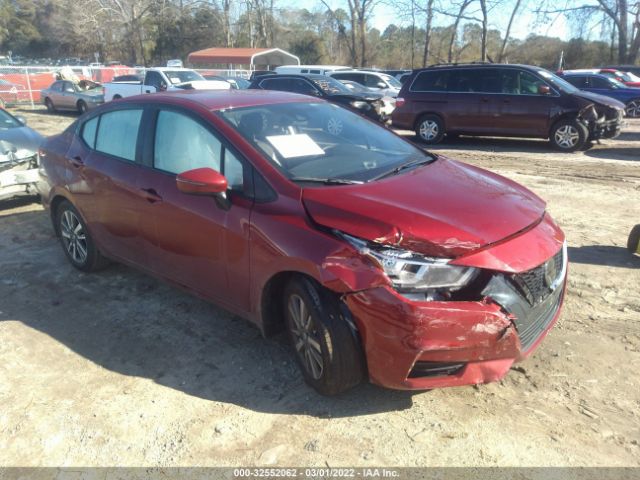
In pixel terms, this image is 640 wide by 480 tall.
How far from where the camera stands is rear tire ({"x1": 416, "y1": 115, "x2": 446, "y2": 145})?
1298 centimetres

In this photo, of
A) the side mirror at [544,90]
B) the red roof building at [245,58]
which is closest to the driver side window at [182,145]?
the side mirror at [544,90]

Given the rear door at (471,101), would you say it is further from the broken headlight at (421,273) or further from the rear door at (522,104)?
the broken headlight at (421,273)

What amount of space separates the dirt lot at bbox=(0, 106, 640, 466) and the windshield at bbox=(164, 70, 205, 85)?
603 inches

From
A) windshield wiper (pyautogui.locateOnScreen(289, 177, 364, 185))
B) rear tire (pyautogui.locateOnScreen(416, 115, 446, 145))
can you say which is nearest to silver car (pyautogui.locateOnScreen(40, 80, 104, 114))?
rear tire (pyautogui.locateOnScreen(416, 115, 446, 145))

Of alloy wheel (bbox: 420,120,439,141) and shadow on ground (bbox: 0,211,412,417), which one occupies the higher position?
alloy wheel (bbox: 420,120,439,141)

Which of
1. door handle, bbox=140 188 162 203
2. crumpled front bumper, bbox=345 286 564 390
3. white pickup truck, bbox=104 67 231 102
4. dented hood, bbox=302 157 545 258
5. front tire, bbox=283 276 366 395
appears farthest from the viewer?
white pickup truck, bbox=104 67 231 102

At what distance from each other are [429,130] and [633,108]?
9.46m

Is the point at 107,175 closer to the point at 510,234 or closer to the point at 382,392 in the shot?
the point at 382,392

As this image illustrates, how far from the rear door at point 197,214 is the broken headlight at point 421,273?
3.18 ft

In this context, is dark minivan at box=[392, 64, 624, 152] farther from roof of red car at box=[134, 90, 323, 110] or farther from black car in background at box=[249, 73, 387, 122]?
roof of red car at box=[134, 90, 323, 110]

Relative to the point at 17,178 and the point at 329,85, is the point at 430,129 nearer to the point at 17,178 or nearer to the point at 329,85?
the point at 329,85

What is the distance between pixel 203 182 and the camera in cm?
315

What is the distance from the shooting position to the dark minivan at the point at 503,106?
11.4 metres

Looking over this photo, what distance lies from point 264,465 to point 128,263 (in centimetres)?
236
